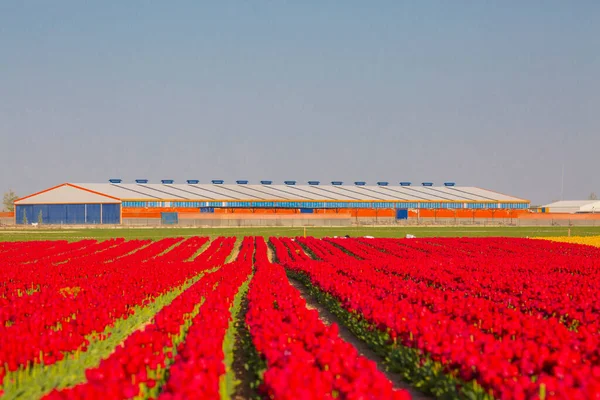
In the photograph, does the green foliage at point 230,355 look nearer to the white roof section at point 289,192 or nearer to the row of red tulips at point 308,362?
the row of red tulips at point 308,362

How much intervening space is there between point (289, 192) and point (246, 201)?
13.8 meters

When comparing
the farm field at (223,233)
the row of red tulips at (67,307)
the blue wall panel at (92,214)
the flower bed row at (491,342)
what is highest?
the blue wall panel at (92,214)

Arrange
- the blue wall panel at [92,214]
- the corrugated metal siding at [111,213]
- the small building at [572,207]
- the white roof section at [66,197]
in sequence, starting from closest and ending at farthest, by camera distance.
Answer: the corrugated metal siding at [111,213] → the blue wall panel at [92,214] → the white roof section at [66,197] → the small building at [572,207]

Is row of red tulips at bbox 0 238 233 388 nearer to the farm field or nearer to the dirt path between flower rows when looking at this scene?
the dirt path between flower rows

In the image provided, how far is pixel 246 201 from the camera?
109 meters

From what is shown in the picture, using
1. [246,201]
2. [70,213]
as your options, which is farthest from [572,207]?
[70,213]

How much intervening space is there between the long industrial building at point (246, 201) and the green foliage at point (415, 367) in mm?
75871

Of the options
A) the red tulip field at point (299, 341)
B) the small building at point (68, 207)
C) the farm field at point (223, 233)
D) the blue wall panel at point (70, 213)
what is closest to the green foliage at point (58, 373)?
the red tulip field at point (299, 341)

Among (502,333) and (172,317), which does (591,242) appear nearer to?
(502,333)

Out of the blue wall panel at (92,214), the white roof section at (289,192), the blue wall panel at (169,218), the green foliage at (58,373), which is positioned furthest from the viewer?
the white roof section at (289,192)

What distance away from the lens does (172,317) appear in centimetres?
1175

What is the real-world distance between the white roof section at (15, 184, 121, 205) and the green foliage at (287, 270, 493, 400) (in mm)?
86906

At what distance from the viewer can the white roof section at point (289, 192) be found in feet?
349

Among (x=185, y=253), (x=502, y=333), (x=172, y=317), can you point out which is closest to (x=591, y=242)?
(x=185, y=253)
